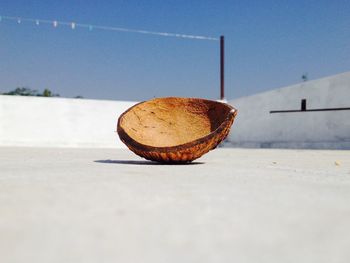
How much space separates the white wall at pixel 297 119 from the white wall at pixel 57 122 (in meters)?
3.11

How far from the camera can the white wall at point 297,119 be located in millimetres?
6578

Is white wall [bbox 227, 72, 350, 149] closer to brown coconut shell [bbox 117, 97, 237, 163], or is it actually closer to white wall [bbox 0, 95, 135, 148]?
white wall [bbox 0, 95, 135, 148]

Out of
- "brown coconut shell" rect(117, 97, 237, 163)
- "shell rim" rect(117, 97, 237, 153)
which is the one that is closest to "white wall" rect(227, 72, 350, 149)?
"brown coconut shell" rect(117, 97, 237, 163)

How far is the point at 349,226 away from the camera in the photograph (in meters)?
0.72

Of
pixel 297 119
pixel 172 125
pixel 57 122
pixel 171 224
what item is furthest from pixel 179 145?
pixel 57 122

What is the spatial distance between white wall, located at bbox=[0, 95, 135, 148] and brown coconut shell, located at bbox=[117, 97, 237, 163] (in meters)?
5.56

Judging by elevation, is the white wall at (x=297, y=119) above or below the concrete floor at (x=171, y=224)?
below

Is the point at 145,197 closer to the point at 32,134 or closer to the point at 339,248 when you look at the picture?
the point at 339,248

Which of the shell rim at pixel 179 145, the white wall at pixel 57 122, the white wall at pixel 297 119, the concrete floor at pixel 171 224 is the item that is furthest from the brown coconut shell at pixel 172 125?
the white wall at pixel 57 122

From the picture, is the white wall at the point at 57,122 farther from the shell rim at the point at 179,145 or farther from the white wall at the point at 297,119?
the shell rim at the point at 179,145

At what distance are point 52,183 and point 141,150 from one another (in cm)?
107

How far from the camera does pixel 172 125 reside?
8.88 feet

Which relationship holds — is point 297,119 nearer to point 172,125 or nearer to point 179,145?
point 172,125

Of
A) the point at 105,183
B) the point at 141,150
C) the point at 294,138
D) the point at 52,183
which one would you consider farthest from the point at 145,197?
the point at 294,138
